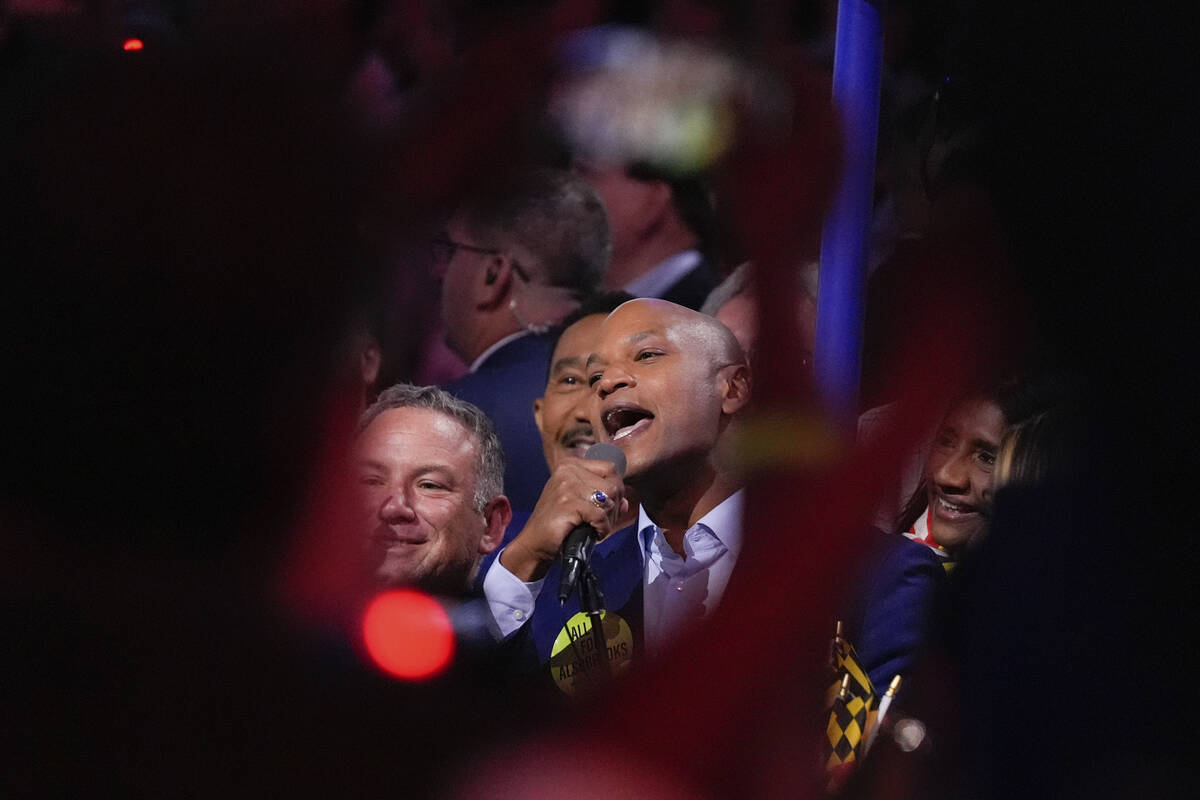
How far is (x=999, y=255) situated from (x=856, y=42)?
1.23 ft

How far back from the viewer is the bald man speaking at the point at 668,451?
6.23ft

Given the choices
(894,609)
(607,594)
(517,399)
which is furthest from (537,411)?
(894,609)

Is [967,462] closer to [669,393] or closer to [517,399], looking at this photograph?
[669,393]

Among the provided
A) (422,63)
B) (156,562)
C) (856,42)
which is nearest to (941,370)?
(856,42)

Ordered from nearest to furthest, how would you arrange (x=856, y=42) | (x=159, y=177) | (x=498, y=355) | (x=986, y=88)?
(x=159, y=177) → (x=856, y=42) → (x=986, y=88) → (x=498, y=355)

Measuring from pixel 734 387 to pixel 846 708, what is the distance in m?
0.54

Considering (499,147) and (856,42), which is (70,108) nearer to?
(499,147)

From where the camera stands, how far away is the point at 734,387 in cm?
197

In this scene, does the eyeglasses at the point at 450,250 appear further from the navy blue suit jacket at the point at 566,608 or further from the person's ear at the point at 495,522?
the navy blue suit jacket at the point at 566,608

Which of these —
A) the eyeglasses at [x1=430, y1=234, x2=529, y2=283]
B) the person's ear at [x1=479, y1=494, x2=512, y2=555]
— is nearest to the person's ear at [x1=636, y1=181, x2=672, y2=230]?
the eyeglasses at [x1=430, y1=234, x2=529, y2=283]

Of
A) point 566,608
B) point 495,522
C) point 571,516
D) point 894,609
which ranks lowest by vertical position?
point 894,609

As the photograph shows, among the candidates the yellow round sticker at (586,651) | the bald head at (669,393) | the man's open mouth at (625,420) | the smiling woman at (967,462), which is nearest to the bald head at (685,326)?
the bald head at (669,393)

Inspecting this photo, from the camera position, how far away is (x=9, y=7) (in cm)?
165

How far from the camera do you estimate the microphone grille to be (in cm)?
194
